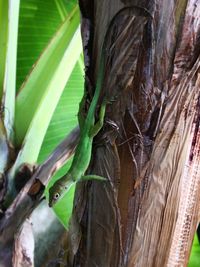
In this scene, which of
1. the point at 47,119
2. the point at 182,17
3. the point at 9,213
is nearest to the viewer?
the point at 182,17

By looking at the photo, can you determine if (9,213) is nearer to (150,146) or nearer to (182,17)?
(150,146)

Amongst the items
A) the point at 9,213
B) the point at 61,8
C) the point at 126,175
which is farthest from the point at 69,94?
the point at 126,175

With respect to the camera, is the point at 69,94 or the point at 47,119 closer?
the point at 47,119

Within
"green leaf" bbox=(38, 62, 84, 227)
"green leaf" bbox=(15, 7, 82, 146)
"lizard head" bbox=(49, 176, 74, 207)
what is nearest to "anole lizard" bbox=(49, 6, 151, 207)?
"lizard head" bbox=(49, 176, 74, 207)

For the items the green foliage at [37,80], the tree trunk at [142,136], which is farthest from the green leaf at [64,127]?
the tree trunk at [142,136]

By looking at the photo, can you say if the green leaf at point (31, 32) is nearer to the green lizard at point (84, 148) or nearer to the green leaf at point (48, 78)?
the green leaf at point (48, 78)

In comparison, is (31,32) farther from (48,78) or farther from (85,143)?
(85,143)

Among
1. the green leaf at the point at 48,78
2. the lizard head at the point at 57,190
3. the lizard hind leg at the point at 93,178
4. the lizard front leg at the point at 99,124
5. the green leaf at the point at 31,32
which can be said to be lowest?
the lizard head at the point at 57,190
